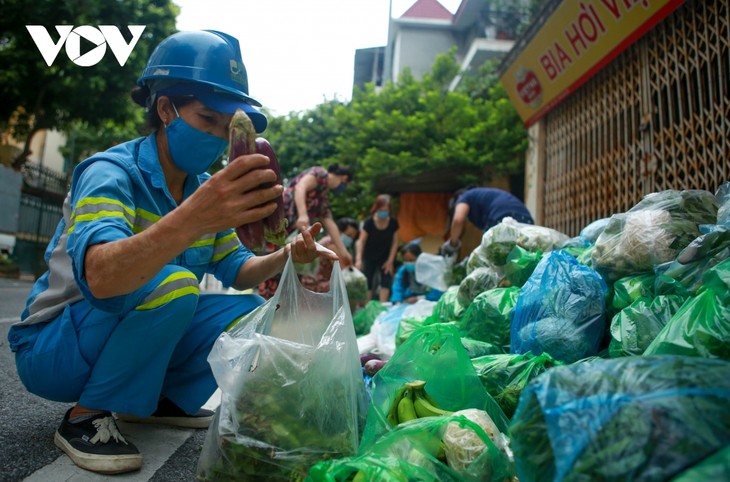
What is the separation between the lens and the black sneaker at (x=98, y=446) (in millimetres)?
1562

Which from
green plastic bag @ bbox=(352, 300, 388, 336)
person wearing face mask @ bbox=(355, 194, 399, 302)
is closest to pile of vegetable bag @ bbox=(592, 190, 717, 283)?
green plastic bag @ bbox=(352, 300, 388, 336)

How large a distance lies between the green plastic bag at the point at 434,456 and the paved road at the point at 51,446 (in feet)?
2.09

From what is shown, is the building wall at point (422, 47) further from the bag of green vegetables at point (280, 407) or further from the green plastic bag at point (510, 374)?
the bag of green vegetables at point (280, 407)

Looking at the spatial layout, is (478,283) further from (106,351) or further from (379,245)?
(379,245)

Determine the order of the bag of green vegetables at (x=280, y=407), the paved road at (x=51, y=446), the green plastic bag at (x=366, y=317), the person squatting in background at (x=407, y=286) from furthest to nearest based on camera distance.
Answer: the person squatting in background at (x=407, y=286) < the green plastic bag at (x=366, y=317) < the paved road at (x=51, y=446) < the bag of green vegetables at (x=280, y=407)

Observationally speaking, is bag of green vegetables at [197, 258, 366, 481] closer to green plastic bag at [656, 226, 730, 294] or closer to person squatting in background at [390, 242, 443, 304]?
green plastic bag at [656, 226, 730, 294]

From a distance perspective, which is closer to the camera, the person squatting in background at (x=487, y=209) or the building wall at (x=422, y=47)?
the person squatting in background at (x=487, y=209)

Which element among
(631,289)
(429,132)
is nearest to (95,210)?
(631,289)

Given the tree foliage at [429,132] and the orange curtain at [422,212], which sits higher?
the tree foliage at [429,132]

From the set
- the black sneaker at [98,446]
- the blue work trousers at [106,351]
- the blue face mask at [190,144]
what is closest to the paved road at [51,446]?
the black sneaker at [98,446]

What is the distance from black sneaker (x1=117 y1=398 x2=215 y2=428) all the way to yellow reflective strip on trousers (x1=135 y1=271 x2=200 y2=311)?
2.07ft

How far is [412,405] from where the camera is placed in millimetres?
1579

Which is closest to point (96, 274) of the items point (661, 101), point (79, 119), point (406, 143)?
point (661, 101)

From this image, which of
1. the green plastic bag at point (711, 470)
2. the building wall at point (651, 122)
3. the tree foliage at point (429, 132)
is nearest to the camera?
the green plastic bag at point (711, 470)
